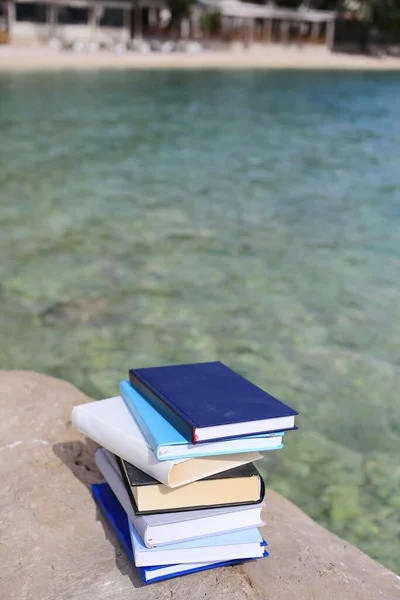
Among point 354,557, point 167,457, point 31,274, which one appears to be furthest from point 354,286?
point 167,457

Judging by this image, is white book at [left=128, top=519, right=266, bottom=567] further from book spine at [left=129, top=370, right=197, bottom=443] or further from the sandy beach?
the sandy beach

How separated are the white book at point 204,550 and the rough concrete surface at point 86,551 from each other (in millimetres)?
56

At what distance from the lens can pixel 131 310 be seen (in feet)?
20.5

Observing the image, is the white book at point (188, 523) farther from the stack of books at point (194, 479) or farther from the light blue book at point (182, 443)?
the light blue book at point (182, 443)

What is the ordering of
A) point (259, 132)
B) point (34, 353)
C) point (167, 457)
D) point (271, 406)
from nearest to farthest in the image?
point (167, 457), point (271, 406), point (34, 353), point (259, 132)

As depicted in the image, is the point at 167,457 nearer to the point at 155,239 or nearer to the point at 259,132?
the point at 155,239

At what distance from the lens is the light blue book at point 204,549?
6.91 feet

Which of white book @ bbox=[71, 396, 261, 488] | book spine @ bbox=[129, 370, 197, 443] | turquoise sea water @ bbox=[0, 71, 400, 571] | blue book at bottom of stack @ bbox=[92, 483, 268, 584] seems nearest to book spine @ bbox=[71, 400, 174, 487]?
white book @ bbox=[71, 396, 261, 488]

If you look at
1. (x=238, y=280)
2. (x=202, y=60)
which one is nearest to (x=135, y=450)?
(x=238, y=280)

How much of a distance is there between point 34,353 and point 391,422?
2603 mm

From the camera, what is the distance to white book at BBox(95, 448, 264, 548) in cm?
212

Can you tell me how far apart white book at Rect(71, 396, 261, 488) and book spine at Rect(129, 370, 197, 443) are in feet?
0.27

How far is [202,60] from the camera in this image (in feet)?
154

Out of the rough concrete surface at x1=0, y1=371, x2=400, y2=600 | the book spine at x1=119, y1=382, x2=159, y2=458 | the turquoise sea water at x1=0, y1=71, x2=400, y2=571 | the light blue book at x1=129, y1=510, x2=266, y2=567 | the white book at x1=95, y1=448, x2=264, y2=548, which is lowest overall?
the turquoise sea water at x1=0, y1=71, x2=400, y2=571
